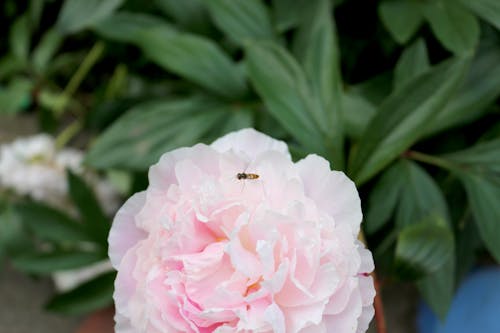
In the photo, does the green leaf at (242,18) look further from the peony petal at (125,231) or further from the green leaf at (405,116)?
the peony petal at (125,231)

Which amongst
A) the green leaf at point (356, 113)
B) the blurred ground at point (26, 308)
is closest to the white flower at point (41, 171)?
the blurred ground at point (26, 308)

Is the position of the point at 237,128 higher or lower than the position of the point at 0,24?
higher

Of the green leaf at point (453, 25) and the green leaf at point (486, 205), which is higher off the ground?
the green leaf at point (453, 25)

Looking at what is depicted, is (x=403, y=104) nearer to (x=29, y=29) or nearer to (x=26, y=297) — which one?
(x=29, y=29)

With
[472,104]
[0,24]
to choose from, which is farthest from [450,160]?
[0,24]

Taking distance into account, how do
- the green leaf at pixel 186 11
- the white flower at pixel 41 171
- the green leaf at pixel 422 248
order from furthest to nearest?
the white flower at pixel 41 171
the green leaf at pixel 186 11
the green leaf at pixel 422 248

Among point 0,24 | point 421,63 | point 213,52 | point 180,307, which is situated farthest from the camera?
point 0,24

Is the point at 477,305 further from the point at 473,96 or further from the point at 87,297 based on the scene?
the point at 87,297
